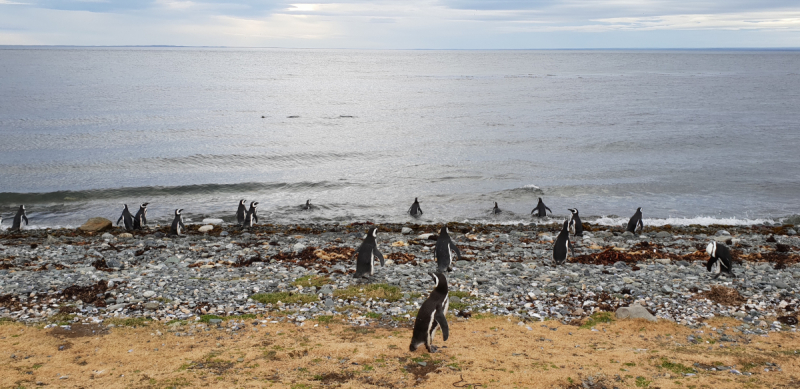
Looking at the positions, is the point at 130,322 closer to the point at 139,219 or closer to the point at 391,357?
the point at 391,357

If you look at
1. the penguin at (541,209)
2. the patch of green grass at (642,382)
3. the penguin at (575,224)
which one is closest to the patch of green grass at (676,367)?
the patch of green grass at (642,382)

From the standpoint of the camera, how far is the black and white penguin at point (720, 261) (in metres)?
12.0

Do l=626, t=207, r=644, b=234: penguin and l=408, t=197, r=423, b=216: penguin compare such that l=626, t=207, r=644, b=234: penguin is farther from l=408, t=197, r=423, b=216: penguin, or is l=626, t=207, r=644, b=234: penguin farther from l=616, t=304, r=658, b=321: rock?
l=616, t=304, r=658, b=321: rock

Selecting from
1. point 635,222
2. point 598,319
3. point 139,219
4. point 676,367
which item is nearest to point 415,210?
point 635,222

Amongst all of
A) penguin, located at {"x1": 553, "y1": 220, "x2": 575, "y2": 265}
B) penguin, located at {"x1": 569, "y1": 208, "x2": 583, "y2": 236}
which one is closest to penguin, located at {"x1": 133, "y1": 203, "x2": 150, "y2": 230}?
penguin, located at {"x1": 553, "y1": 220, "x2": 575, "y2": 265}

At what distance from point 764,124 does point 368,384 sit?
50.8 metres

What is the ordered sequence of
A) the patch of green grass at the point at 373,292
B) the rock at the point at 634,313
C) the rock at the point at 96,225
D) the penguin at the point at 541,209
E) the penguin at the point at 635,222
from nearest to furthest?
the rock at the point at 634,313 → the patch of green grass at the point at 373,292 → the penguin at the point at 635,222 → the rock at the point at 96,225 → the penguin at the point at 541,209

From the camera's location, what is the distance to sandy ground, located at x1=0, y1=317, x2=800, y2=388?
7344mm

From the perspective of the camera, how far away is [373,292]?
10.9 meters

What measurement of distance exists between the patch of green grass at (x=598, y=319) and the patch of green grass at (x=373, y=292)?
337 cm

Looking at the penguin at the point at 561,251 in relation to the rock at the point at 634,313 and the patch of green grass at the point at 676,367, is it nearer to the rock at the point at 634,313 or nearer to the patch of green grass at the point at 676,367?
the rock at the point at 634,313

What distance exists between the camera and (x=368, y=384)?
23.7ft

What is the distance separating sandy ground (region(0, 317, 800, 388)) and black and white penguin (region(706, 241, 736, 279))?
2.95 m

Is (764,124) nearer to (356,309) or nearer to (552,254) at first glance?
(552,254)
